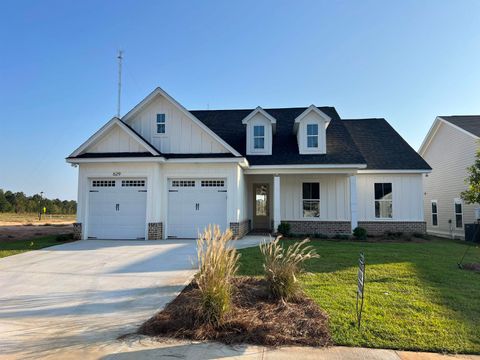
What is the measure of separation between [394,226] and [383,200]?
139 centimetres

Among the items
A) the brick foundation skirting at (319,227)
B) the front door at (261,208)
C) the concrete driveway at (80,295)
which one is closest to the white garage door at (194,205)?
the concrete driveway at (80,295)

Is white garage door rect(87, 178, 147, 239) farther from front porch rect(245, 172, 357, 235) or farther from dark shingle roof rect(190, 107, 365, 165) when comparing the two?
front porch rect(245, 172, 357, 235)

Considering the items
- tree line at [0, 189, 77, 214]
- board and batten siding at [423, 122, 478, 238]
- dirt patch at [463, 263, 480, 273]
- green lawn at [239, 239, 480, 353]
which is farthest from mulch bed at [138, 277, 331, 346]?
tree line at [0, 189, 77, 214]

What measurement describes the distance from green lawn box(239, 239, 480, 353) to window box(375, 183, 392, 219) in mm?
6695

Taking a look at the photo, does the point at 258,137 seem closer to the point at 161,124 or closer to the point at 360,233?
the point at 161,124

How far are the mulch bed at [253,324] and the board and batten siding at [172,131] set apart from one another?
959cm

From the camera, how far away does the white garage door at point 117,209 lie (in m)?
13.9

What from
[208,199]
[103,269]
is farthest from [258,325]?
[208,199]

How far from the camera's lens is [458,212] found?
64.3 ft

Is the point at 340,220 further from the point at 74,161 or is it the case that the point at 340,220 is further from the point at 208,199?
the point at 74,161

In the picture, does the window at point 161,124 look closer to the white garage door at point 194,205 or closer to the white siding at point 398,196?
the white garage door at point 194,205

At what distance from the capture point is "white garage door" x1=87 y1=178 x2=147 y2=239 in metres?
13.9

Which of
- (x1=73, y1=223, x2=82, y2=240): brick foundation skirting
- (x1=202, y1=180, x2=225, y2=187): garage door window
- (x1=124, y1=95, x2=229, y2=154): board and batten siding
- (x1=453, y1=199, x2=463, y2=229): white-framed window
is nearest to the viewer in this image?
(x1=73, y1=223, x2=82, y2=240): brick foundation skirting

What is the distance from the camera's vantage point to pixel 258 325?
15.3 ft
